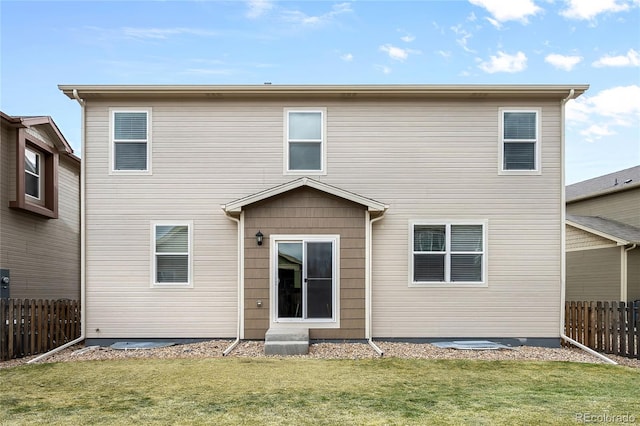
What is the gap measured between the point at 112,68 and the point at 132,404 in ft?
50.1

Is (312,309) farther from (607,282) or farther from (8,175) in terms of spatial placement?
(607,282)

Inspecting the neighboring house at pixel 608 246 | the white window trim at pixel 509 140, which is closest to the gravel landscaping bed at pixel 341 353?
the white window trim at pixel 509 140

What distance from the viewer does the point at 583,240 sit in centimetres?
1507

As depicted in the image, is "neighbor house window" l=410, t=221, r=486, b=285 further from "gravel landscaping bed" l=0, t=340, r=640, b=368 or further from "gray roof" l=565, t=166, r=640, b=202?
"gray roof" l=565, t=166, r=640, b=202

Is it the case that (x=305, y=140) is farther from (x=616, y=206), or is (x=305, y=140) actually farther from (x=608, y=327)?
(x=616, y=206)

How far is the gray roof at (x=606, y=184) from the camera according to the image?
55.4 ft

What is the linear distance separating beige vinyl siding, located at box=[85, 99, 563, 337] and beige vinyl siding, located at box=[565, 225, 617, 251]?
5.83 meters

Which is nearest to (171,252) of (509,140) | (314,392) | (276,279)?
(276,279)

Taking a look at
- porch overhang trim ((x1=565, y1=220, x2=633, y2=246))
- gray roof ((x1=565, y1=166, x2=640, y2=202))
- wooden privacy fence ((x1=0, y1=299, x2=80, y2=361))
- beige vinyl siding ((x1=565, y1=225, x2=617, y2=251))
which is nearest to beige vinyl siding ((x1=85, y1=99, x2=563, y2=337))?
wooden privacy fence ((x1=0, y1=299, x2=80, y2=361))

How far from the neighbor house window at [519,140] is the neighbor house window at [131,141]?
7.70m

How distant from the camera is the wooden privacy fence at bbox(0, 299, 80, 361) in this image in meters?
8.41

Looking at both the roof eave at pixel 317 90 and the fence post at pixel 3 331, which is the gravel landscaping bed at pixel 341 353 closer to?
the fence post at pixel 3 331

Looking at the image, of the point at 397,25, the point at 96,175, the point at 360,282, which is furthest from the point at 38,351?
the point at 397,25

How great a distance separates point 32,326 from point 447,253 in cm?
836
